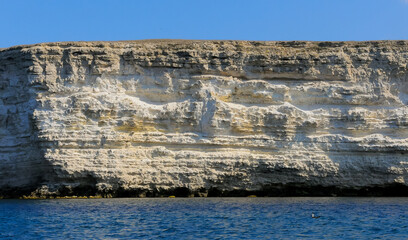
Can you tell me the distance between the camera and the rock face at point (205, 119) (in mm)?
24406

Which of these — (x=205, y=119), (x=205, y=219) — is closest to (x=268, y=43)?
(x=205, y=119)

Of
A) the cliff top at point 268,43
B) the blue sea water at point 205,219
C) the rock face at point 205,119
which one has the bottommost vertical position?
the blue sea water at point 205,219

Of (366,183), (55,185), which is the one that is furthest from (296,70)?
(55,185)

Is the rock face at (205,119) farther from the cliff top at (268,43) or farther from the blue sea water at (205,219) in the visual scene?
the blue sea water at (205,219)

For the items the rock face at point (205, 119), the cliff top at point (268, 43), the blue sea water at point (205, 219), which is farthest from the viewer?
the cliff top at point (268, 43)

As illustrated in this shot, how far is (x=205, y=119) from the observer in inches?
982

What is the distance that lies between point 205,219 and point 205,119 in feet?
27.0

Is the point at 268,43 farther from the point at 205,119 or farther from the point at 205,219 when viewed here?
the point at 205,219

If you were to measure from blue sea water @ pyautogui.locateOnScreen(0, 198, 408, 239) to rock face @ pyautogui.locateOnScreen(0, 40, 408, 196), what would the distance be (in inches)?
69.8

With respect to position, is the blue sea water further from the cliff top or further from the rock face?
the cliff top

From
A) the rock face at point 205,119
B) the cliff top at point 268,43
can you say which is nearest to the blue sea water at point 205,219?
the rock face at point 205,119

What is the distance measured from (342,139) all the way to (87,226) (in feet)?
41.9

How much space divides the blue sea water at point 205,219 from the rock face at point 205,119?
1.77 metres

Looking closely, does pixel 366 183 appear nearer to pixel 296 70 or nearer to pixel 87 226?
pixel 296 70
